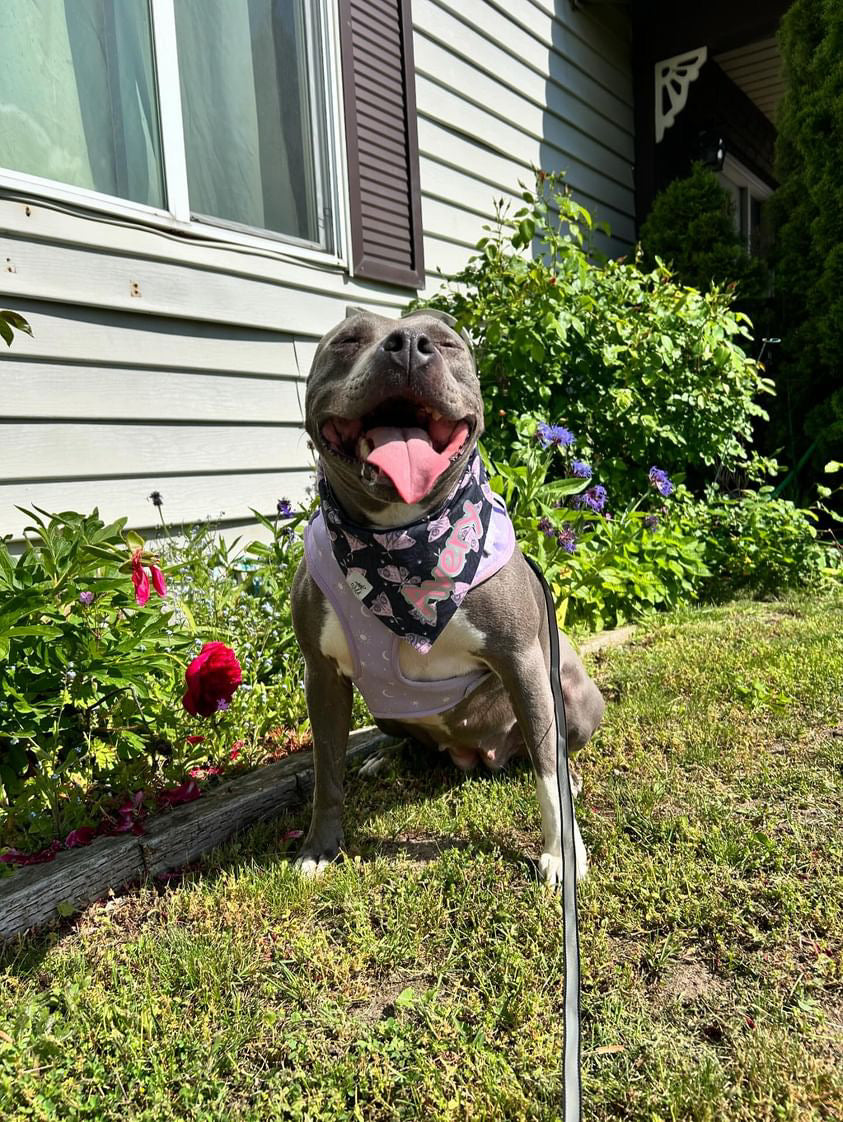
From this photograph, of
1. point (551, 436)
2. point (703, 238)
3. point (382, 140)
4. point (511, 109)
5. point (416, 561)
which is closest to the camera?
point (416, 561)

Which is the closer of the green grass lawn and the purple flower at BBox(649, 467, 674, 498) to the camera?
the green grass lawn

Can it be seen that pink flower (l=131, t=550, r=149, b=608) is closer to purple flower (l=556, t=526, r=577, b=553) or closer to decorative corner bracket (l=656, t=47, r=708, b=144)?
purple flower (l=556, t=526, r=577, b=553)

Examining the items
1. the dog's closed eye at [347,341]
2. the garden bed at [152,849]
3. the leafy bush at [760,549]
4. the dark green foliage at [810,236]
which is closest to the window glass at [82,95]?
the dog's closed eye at [347,341]

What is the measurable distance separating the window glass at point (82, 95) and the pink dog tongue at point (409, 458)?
2.48 m

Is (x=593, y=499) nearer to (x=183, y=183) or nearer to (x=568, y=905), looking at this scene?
(x=183, y=183)

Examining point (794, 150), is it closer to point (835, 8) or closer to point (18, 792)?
point (835, 8)

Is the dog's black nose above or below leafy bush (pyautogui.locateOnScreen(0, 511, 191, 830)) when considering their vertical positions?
above

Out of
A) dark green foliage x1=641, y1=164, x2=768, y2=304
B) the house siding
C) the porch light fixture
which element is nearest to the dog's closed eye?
the house siding

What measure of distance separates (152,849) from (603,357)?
3716 millimetres

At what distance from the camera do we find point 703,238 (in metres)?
6.85

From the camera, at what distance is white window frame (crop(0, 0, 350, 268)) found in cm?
331

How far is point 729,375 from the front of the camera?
16.3ft

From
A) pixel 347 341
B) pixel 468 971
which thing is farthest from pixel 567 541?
pixel 468 971

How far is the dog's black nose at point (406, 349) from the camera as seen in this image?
1712 mm
